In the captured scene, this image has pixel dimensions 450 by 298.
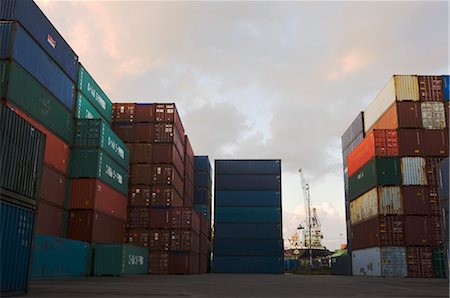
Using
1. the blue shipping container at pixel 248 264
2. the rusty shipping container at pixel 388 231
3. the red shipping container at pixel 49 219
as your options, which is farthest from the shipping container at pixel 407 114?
the blue shipping container at pixel 248 264

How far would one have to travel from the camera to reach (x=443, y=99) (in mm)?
39750

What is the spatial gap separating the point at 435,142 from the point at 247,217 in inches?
1325

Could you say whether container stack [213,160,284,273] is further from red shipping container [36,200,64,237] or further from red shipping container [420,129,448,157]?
red shipping container [36,200,64,237]

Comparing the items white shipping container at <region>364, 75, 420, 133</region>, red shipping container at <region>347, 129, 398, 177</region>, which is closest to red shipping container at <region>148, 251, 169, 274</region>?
red shipping container at <region>347, 129, 398, 177</region>

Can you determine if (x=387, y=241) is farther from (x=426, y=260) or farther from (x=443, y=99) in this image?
(x=443, y=99)

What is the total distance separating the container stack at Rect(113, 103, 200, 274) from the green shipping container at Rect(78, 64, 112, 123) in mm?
2663

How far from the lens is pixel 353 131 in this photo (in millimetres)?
56344

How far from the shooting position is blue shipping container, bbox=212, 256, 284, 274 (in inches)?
2507

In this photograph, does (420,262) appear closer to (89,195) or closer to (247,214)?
(89,195)

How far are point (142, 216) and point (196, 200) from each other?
23459 mm

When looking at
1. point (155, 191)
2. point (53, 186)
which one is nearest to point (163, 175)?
point (155, 191)

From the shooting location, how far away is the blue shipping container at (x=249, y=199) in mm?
67375

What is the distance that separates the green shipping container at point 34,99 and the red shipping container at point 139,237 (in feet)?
46.7

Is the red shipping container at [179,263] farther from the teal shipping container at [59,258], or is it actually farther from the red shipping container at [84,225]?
the teal shipping container at [59,258]
